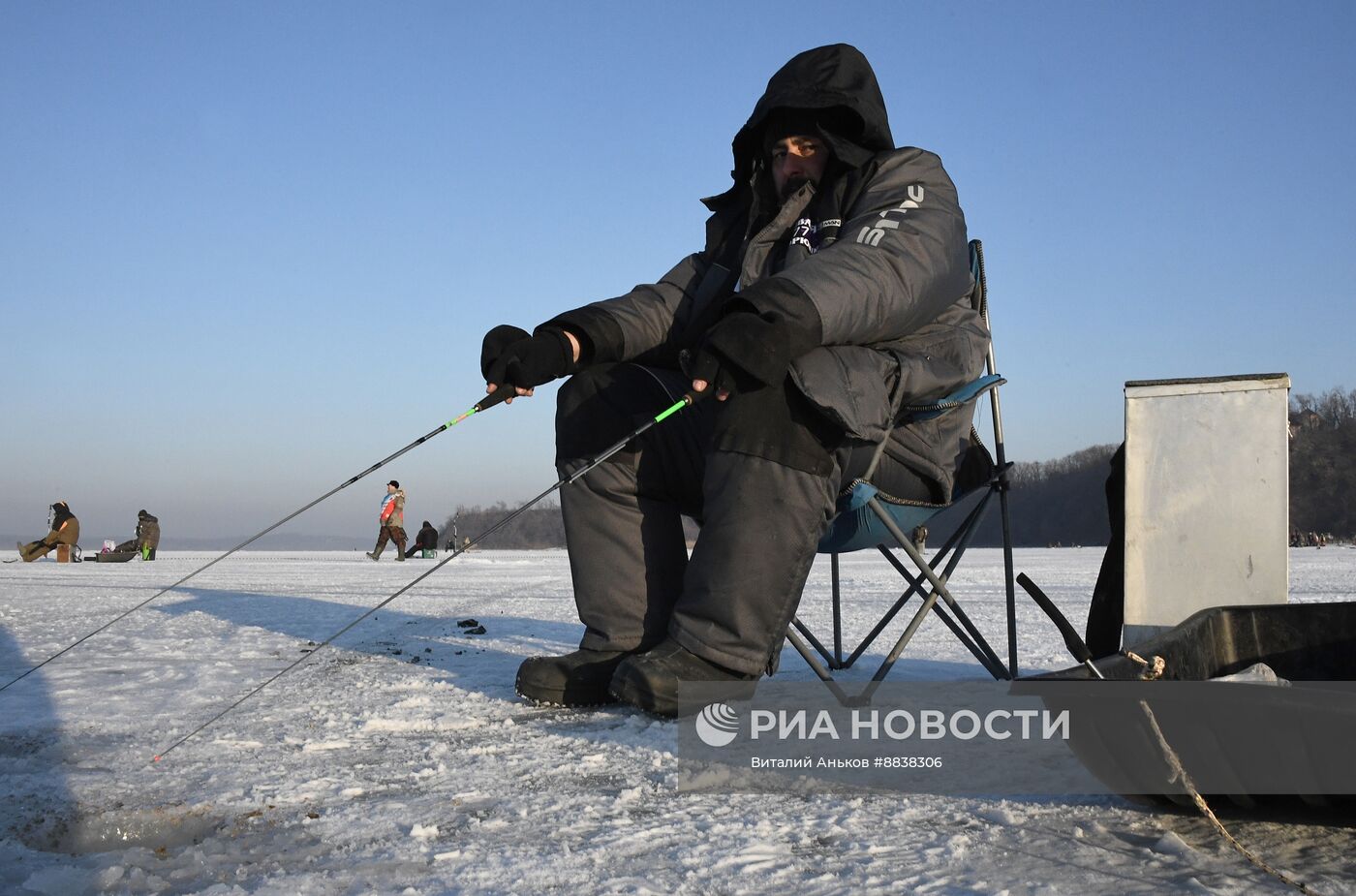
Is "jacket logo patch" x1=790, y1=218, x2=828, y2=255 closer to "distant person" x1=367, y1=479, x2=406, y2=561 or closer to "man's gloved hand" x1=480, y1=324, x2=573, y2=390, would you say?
"man's gloved hand" x1=480, y1=324, x2=573, y2=390

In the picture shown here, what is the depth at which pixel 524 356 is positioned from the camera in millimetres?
2736

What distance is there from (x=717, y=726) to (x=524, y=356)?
3.59ft

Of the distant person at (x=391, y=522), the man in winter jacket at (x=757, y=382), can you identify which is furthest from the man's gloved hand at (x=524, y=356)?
the distant person at (x=391, y=522)

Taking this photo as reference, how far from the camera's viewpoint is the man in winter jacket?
88.2 inches

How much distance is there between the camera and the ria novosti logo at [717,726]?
6.94 feet

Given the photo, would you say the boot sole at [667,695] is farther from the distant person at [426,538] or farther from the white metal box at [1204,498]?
the distant person at [426,538]

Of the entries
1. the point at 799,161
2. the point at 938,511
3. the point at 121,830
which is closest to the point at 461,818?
the point at 121,830

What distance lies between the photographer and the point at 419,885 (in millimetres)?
1318

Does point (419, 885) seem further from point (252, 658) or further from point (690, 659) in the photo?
point (252, 658)

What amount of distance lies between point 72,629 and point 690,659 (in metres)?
3.42

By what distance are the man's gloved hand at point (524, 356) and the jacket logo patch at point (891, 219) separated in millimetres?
828

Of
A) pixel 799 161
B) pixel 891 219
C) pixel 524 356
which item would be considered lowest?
pixel 524 356

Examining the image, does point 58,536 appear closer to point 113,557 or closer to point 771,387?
point 113,557

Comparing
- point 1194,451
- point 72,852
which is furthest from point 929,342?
point 72,852
